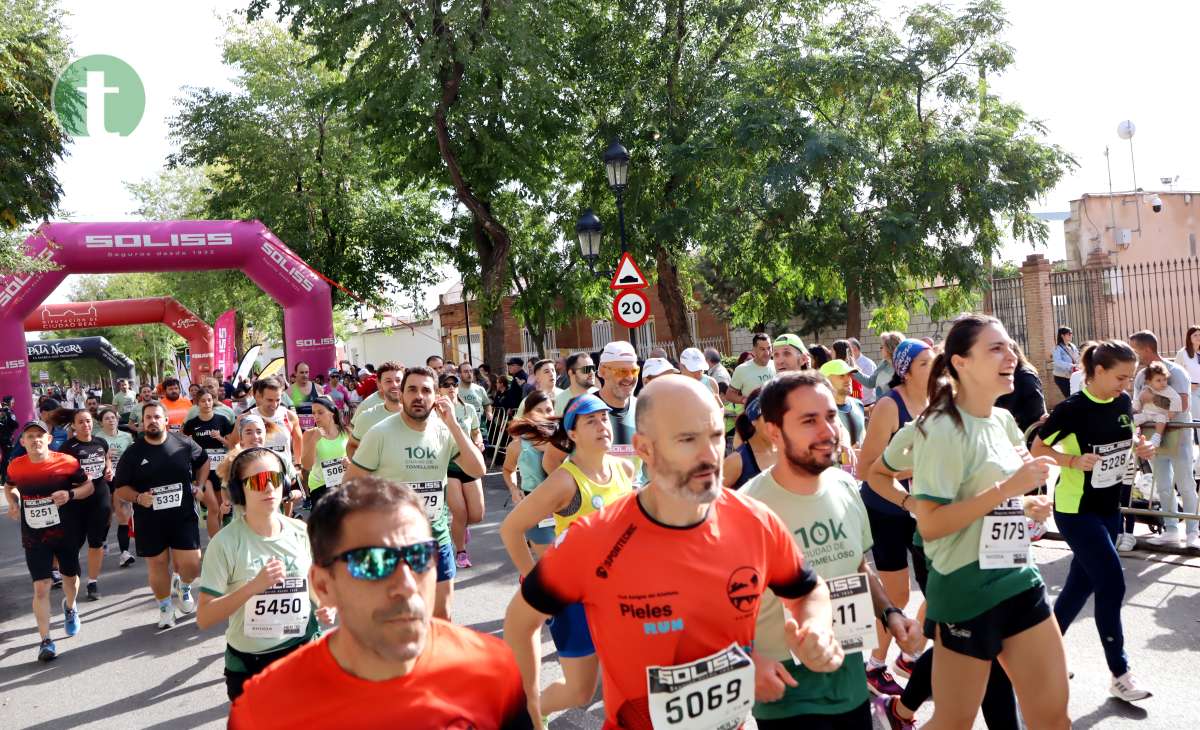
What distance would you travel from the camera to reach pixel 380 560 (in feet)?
6.61

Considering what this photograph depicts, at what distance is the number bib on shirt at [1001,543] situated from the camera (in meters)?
3.61

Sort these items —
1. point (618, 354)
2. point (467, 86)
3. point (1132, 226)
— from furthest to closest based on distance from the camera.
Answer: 1. point (1132, 226)
2. point (467, 86)
3. point (618, 354)

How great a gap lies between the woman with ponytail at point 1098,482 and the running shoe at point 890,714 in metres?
1.03

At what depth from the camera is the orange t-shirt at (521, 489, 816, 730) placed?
8.61ft

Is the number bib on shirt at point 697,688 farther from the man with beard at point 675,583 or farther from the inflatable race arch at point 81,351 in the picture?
the inflatable race arch at point 81,351

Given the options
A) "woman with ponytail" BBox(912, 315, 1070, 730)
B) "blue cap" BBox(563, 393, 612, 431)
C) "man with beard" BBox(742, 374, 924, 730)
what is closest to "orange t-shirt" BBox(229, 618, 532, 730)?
"man with beard" BBox(742, 374, 924, 730)

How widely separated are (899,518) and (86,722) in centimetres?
470

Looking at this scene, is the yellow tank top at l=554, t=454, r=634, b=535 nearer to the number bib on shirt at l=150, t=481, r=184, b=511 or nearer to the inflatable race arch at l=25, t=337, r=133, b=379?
the number bib on shirt at l=150, t=481, r=184, b=511

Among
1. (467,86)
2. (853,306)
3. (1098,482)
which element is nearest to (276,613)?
(1098,482)

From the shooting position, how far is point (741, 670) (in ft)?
8.75

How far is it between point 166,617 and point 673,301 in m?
15.3

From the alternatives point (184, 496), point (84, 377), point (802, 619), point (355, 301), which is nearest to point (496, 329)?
point (355, 301)

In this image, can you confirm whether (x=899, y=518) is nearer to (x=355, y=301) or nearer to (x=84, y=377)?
(x=355, y=301)

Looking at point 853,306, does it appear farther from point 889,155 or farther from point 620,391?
point 620,391
